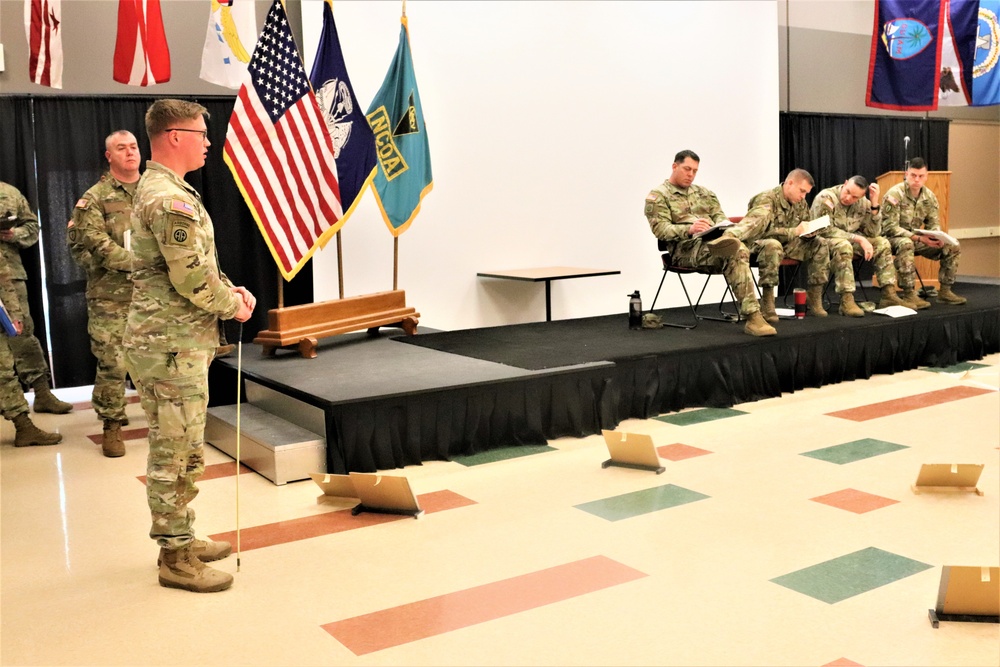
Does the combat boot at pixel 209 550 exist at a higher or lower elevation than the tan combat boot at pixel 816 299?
lower

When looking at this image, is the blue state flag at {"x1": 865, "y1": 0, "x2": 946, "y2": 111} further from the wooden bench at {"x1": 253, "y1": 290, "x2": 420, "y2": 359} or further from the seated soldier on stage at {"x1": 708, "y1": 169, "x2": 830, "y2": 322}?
the wooden bench at {"x1": 253, "y1": 290, "x2": 420, "y2": 359}

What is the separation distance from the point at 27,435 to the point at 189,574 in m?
2.63

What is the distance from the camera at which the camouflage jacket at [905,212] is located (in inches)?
298

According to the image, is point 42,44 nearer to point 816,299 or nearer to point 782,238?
point 782,238

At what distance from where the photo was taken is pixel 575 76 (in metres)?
8.22

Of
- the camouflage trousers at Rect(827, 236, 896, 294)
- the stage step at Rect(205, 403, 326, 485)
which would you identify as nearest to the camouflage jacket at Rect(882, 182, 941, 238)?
the camouflage trousers at Rect(827, 236, 896, 294)

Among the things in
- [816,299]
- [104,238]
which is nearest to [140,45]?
[104,238]

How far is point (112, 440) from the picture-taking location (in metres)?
4.78

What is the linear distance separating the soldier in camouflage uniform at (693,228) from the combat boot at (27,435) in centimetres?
405

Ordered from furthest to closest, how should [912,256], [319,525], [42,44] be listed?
[912,256]
[42,44]
[319,525]

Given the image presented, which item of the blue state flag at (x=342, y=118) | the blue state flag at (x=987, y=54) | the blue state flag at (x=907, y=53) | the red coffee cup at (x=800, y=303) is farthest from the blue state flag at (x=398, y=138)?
the blue state flag at (x=987, y=54)

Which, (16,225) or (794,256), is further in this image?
(794,256)

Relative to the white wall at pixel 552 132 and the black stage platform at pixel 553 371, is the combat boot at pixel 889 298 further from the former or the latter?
the white wall at pixel 552 132

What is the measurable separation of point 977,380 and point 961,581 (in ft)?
13.5
